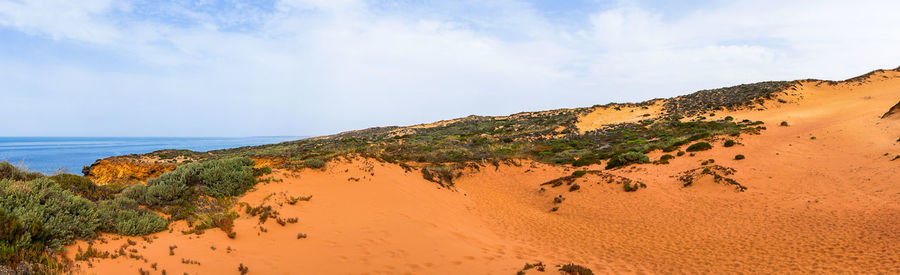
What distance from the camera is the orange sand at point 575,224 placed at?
8359 millimetres

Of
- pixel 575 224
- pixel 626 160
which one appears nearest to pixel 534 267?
pixel 575 224

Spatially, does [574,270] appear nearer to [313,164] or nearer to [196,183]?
[313,164]

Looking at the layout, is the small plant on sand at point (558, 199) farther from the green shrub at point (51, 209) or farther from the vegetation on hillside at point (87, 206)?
the green shrub at point (51, 209)

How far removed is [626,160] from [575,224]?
42.1ft

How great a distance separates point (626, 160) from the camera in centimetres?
2533

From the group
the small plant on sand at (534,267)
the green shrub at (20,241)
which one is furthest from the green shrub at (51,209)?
the small plant on sand at (534,267)

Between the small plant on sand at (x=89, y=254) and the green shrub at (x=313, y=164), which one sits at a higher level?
the green shrub at (x=313, y=164)

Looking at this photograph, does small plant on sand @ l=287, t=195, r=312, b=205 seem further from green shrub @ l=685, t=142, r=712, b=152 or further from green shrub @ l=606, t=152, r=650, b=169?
green shrub @ l=685, t=142, r=712, b=152

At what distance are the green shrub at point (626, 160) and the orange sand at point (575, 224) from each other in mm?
1324

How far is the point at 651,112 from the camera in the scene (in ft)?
176

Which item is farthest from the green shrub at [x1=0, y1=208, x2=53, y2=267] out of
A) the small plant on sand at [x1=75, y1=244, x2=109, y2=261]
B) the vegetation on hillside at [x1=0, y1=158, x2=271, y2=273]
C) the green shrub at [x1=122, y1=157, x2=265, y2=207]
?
the green shrub at [x1=122, y1=157, x2=265, y2=207]

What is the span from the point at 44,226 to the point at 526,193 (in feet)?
59.3

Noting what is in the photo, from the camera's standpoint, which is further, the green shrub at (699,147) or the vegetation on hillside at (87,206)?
the green shrub at (699,147)

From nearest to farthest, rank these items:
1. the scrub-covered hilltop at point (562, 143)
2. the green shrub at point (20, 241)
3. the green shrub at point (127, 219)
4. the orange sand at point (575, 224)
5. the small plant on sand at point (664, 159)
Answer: the green shrub at point (20, 241) < the green shrub at point (127, 219) < the orange sand at point (575, 224) < the small plant on sand at point (664, 159) < the scrub-covered hilltop at point (562, 143)
